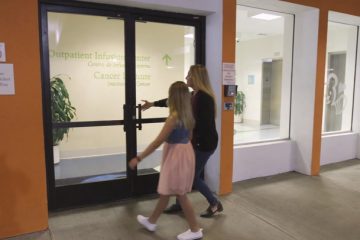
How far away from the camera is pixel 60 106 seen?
3.18 meters

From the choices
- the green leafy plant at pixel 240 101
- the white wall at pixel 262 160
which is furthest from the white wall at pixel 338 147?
the green leafy plant at pixel 240 101

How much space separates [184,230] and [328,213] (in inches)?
63.4

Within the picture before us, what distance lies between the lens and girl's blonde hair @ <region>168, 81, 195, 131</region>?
2.42 meters

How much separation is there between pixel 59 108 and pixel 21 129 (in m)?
0.59

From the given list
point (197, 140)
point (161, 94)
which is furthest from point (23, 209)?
point (161, 94)

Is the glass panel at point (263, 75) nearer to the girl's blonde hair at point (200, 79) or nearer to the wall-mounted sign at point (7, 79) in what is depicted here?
the girl's blonde hair at point (200, 79)

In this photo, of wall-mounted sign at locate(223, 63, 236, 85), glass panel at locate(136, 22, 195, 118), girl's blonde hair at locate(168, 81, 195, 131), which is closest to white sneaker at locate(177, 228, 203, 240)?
girl's blonde hair at locate(168, 81, 195, 131)

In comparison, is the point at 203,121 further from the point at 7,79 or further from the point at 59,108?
the point at 7,79

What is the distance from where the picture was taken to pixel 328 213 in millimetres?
3209

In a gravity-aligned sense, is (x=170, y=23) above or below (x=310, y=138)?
above

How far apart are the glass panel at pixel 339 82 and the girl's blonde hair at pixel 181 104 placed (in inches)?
158

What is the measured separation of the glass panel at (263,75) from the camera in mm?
4754

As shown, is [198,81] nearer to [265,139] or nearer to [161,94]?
[161,94]

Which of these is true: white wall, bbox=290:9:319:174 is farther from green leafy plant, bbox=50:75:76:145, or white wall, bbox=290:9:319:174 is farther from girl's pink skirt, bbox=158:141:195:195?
green leafy plant, bbox=50:75:76:145
